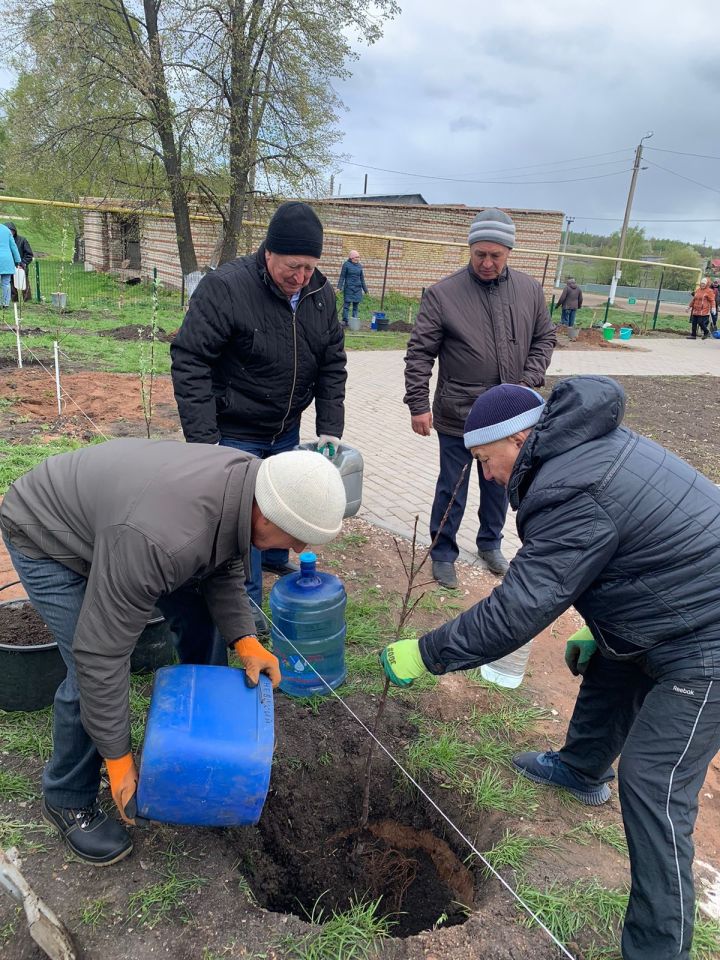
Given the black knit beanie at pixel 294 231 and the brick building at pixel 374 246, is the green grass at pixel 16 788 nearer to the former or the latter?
the black knit beanie at pixel 294 231

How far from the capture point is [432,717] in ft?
9.96

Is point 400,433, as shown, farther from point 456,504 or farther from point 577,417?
point 577,417

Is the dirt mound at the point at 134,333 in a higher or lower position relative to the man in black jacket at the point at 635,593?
lower

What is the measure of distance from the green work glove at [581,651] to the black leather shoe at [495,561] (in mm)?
1904

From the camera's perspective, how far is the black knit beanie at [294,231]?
2848 millimetres

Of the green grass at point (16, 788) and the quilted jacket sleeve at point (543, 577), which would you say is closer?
the quilted jacket sleeve at point (543, 577)

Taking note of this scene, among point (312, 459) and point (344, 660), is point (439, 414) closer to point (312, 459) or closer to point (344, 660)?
point (344, 660)

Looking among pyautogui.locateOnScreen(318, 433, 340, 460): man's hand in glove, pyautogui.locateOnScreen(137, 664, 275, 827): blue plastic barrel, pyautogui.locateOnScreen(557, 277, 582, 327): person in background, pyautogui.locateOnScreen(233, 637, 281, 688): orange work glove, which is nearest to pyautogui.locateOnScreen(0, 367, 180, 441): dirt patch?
pyautogui.locateOnScreen(318, 433, 340, 460): man's hand in glove

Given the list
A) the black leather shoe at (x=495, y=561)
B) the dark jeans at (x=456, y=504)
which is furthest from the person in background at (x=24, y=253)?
the black leather shoe at (x=495, y=561)

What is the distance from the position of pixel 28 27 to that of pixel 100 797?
531 inches

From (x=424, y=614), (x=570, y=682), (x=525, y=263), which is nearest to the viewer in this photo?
(x=570, y=682)

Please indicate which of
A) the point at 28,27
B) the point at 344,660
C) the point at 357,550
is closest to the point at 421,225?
the point at 28,27

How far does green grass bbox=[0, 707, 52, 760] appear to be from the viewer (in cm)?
260

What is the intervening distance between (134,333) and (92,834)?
11632mm
